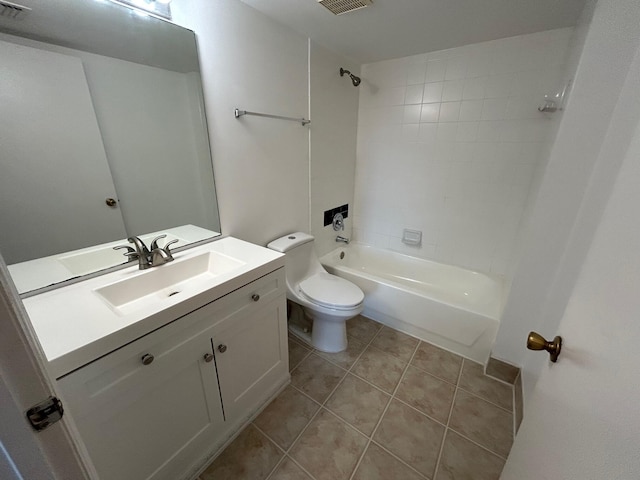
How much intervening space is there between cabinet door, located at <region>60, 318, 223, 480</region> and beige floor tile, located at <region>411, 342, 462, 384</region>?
1.28m

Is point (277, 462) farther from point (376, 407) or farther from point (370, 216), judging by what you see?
point (370, 216)

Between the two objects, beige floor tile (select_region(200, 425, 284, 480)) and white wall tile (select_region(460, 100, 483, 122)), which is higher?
white wall tile (select_region(460, 100, 483, 122))

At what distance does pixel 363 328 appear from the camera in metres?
2.05

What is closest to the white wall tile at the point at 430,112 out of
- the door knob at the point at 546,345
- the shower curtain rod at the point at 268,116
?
the shower curtain rod at the point at 268,116

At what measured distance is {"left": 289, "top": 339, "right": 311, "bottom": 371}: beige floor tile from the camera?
1.72m

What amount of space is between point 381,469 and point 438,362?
80 centimetres

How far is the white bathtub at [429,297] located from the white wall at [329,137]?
1.53 ft

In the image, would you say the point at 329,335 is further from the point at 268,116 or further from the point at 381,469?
the point at 268,116

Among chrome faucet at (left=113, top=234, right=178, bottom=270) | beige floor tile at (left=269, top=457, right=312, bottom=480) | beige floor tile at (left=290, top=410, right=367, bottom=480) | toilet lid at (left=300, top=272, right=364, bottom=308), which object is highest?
chrome faucet at (left=113, top=234, right=178, bottom=270)

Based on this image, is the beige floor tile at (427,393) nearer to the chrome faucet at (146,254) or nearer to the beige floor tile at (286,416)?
the beige floor tile at (286,416)

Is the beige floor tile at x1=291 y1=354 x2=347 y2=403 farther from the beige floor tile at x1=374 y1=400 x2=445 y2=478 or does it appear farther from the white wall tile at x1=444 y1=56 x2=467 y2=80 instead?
the white wall tile at x1=444 y1=56 x2=467 y2=80

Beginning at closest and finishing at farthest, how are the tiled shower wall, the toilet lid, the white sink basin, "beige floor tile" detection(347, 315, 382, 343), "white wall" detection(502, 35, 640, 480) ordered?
"white wall" detection(502, 35, 640, 480)
the white sink basin
the toilet lid
the tiled shower wall
"beige floor tile" detection(347, 315, 382, 343)

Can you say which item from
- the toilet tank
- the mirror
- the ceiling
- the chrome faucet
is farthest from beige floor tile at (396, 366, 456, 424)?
the ceiling

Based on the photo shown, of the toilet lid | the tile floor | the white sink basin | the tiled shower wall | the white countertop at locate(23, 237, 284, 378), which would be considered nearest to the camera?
the white countertop at locate(23, 237, 284, 378)
